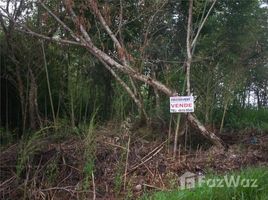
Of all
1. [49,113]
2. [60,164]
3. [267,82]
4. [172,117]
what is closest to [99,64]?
[49,113]

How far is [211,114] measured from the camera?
5.90 meters

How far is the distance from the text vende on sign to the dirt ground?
49cm

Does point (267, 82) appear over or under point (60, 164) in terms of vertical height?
over

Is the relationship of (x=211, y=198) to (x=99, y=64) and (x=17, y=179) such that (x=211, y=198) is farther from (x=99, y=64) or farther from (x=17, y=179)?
(x=99, y=64)

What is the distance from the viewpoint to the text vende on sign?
16.4ft

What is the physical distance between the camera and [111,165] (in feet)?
16.4

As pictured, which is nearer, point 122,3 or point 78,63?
point 122,3

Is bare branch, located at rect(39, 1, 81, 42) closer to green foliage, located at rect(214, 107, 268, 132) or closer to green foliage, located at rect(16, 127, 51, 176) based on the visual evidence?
green foliage, located at rect(16, 127, 51, 176)

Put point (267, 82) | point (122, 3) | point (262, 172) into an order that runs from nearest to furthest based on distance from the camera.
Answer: point (262, 172) < point (122, 3) < point (267, 82)

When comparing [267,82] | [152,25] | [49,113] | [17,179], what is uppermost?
[152,25]

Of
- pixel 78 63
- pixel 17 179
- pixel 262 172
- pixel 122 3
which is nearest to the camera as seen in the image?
pixel 262 172

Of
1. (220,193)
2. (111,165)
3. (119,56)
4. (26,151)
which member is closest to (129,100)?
(119,56)

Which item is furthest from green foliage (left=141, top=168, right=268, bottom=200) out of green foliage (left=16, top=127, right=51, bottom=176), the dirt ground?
green foliage (left=16, top=127, right=51, bottom=176)

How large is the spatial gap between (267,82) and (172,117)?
3.27 m
